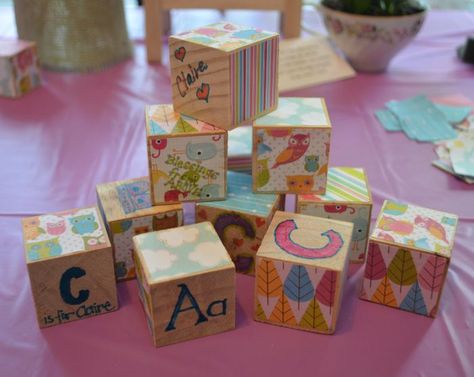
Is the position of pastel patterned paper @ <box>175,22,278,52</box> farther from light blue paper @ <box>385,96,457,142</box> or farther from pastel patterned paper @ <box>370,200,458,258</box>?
light blue paper @ <box>385,96,457,142</box>

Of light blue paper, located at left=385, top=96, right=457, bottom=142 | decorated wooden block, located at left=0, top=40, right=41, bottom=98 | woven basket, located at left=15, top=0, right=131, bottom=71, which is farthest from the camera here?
woven basket, located at left=15, top=0, right=131, bottom=71

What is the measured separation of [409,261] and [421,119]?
734 millimetres

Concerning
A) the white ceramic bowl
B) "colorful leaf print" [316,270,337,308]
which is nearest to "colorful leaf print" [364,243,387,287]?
"colorful leaf print" [316,270,337,308]

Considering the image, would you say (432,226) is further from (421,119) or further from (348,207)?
(421,119)

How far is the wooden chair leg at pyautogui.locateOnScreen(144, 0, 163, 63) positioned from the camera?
6.00ft

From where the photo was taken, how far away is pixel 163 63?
190cm

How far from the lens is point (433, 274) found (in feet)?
3.02

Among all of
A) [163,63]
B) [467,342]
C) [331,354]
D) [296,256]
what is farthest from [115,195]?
[163,63]

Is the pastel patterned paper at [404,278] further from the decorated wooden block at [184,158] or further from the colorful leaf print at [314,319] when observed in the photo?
the decorated wooden block at [184,158]

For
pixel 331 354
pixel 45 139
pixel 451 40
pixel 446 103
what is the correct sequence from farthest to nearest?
pixel 451 40
pixel 446 103
pixel 45 139
pixel 331 354

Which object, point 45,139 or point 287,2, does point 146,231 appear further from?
point 287,2

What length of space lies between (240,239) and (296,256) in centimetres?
16

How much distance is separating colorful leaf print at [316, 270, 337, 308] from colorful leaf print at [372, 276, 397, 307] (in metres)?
0.12

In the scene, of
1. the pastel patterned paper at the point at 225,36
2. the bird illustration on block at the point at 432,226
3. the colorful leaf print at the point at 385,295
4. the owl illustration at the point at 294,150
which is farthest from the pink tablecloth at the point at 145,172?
the pastel patterned paper at the point at 225,36
